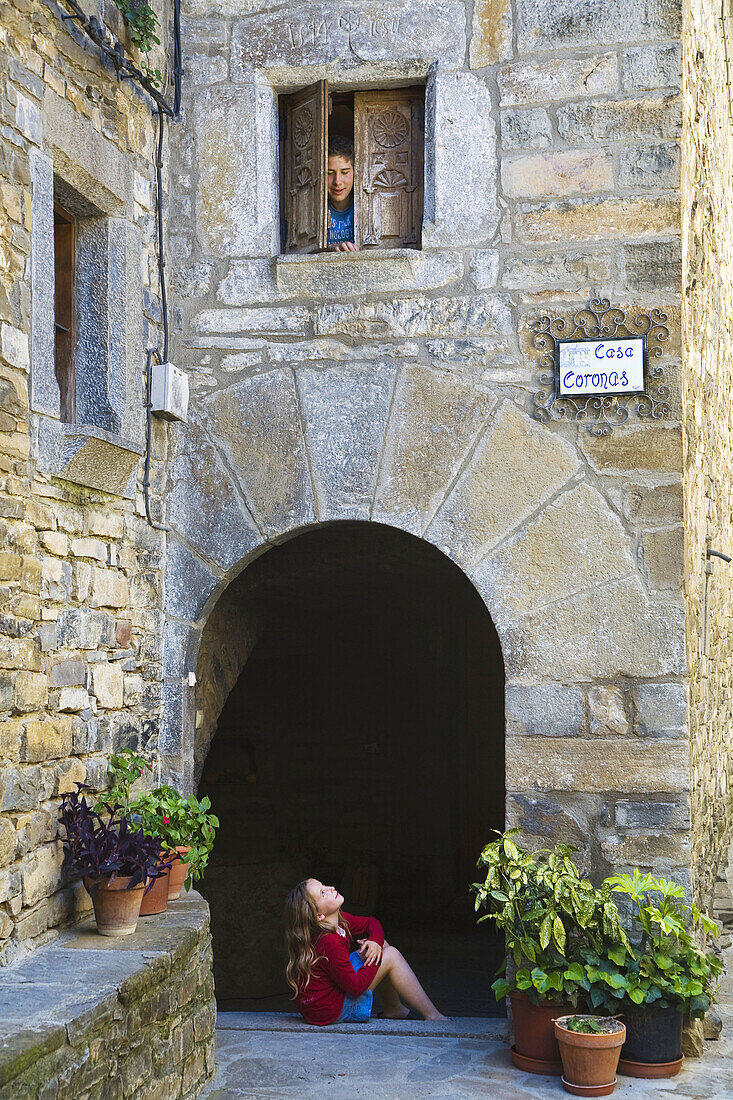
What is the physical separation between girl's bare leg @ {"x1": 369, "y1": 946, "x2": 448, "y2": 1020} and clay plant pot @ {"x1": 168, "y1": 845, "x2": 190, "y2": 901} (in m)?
1.07

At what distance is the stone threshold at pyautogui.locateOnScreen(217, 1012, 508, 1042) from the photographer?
407 centimetres

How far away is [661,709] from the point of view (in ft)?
12.7

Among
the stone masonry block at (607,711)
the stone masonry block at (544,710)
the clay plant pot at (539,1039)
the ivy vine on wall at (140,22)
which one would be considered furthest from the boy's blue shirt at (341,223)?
the clay plant pot at (539,1039)

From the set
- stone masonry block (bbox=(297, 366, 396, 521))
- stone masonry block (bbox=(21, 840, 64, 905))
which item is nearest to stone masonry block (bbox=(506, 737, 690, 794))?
stone masonry block (bbox=(297, 366, 396, 521))

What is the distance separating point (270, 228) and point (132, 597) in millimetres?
1499

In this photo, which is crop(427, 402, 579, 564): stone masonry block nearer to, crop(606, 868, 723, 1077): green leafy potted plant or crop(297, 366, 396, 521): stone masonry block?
crop(297, 366, 396, 521): stone masonry block

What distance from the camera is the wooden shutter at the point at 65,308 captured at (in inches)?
148

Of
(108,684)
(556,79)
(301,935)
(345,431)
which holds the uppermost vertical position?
(556,79)

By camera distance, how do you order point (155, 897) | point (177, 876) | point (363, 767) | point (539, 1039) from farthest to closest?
point (363, 767)
point (177, 876)
point (539, 1039)
point (155, 897)

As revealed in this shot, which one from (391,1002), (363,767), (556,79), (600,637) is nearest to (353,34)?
(556,79)

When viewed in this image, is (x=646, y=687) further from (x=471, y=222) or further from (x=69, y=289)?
(x=69, y=289)

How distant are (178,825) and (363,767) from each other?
420 centimetres

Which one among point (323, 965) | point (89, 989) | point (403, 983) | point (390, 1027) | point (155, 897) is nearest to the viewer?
point (89, 989)

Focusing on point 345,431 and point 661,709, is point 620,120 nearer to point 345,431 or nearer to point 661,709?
point 345,431
